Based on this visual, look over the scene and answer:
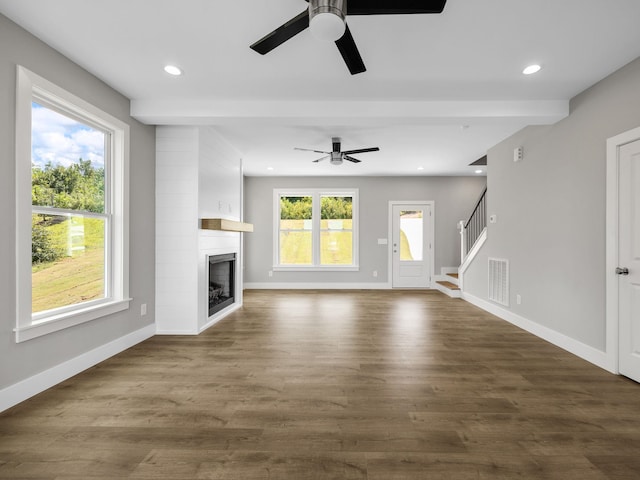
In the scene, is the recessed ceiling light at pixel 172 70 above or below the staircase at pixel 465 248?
above

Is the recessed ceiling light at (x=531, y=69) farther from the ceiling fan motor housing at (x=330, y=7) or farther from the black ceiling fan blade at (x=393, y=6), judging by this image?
the ceiling fan motor housing at (x=330, y=7)

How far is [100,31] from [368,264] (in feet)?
19.9

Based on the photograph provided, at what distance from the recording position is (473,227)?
6570 mm

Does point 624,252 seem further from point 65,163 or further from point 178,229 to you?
point 65,163

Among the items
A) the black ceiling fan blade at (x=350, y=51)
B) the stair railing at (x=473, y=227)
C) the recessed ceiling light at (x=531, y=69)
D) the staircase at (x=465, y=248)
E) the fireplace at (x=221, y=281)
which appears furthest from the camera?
the stair railing at (x=473, y=227)

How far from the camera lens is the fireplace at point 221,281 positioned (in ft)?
14.4

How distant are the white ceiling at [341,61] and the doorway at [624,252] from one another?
0.81m

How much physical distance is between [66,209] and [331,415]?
2697 millimetres

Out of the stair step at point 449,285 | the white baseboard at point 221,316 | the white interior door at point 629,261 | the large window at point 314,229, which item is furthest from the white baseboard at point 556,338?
the white baseboard at point 221,316

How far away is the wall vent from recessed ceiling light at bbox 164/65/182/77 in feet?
15.3

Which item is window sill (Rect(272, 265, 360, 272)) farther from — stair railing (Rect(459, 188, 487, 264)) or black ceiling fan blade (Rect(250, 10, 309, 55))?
black ceiling fan blade (Rect(250, 10, 309, 55))

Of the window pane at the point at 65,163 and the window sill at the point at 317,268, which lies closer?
the window pane at the point at 65,163

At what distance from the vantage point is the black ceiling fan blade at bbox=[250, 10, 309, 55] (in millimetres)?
1692

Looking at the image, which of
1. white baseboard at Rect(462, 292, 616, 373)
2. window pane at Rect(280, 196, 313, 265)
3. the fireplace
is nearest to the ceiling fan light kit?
the fireplace
